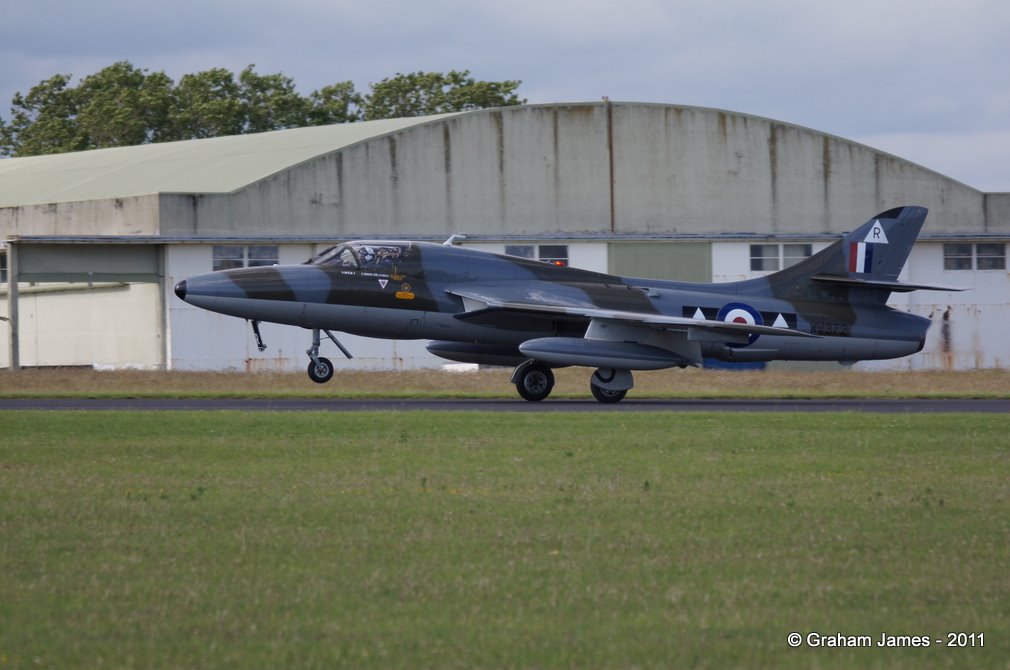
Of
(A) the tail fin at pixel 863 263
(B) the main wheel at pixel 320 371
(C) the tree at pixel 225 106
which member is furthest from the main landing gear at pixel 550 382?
(C) the tree at pixel 225 106

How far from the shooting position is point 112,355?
38812mm

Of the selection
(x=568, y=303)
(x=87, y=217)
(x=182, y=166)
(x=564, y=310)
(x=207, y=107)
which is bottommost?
(x=564, y=310)

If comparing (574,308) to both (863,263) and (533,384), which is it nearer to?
(533,384)

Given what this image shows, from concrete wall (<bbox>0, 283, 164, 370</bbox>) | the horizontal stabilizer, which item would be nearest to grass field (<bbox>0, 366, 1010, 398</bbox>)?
the horizontal stabilizer

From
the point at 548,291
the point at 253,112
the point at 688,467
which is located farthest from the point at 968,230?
the point at 253,112

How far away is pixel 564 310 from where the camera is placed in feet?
79.2

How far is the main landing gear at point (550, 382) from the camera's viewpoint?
81.6ft

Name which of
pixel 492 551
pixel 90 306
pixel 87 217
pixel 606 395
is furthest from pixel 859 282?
pixel 87 217

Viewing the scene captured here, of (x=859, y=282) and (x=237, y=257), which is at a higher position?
(x=237, y=257)

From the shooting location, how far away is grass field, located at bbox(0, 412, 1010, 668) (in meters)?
7.05

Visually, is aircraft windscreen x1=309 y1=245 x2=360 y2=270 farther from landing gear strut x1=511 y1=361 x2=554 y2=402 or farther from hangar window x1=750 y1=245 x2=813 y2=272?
hangar window x1=750 y1=245 x2=813 y2=272

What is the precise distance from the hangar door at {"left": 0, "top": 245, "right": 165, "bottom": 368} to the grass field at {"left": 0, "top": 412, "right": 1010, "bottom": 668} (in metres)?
20.2

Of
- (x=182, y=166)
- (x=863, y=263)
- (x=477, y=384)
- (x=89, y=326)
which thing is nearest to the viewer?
(x=863, y=263)

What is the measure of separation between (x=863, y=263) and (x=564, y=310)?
6814 millimetres
